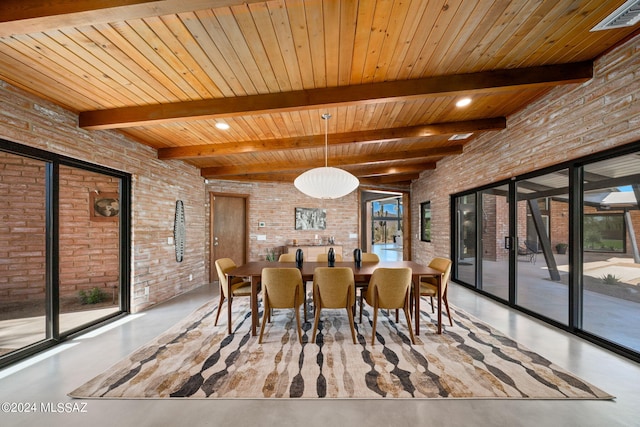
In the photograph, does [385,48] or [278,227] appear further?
[278,227]

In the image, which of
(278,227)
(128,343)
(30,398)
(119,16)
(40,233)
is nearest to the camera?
(119,16)

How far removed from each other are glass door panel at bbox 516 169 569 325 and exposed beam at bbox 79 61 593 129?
1.25 metres

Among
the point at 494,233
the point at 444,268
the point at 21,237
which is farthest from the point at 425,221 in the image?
the point at 21,237

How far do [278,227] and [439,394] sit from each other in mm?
5568

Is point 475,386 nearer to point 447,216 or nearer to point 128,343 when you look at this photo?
point 128,343

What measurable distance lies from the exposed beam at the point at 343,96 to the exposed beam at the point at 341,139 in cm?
127

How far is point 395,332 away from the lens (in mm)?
3131

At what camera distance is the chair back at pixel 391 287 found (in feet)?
9.29

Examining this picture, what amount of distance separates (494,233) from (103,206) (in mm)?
7501

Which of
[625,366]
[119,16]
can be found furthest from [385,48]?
[625,366]

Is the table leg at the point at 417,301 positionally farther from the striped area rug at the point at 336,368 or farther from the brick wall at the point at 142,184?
the brick wall at the point at 142,184

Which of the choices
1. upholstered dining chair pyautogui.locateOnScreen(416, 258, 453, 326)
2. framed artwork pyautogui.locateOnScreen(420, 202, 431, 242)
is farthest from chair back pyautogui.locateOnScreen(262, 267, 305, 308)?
framed artwork pyautogui.locateOnScreen(420, 202, 431, 242)

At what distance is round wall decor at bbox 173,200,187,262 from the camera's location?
4.96m

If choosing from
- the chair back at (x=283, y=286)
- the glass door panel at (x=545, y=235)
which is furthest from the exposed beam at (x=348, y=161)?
the chair back at (x=283, y=286)
